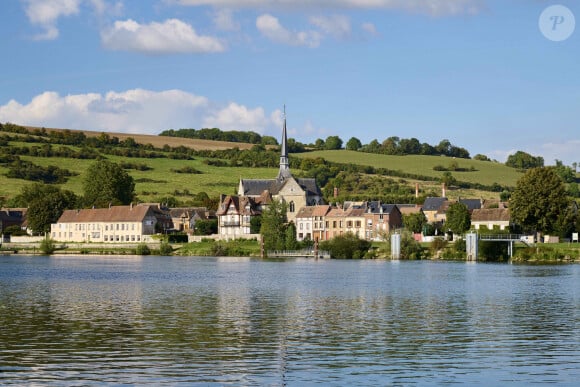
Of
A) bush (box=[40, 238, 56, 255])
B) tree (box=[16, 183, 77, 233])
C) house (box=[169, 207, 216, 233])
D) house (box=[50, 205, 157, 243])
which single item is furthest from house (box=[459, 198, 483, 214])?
tree (box=[16, 183, 77, 233])

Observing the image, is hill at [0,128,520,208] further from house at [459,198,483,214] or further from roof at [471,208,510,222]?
roof at [471,208,510,222]

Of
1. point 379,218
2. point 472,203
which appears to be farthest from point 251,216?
point 472,203

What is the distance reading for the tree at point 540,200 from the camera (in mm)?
101250

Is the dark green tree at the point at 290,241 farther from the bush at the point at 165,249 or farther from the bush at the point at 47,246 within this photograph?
the bush at the point at 47,246

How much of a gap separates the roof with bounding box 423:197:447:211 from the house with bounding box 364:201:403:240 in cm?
1907

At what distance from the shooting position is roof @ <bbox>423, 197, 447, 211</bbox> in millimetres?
151125

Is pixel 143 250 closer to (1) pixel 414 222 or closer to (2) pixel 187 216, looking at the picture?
(2) pixel 187 216

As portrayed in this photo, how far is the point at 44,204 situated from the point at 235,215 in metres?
30.1

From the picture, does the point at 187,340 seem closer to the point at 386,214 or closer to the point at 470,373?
the point at 470,373

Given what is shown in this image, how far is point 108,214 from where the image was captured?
14712cm

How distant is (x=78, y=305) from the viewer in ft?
155

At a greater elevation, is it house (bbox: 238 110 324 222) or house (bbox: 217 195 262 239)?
house (bbox: 238 110 324 222)

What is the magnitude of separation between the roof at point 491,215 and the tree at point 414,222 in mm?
6573

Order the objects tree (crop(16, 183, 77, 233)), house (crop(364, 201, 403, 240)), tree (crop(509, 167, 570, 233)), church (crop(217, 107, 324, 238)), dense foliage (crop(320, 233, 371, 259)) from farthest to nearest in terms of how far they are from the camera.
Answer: tree (crop(16, 183, 77, 233)) < church (crop(217, 107, 324, 238)) < house (crop(364, 201, 403, 240)) < dense foliage (crop(320, 233, 371, 259)) < tree (crop(509, 167, 570, 233))
